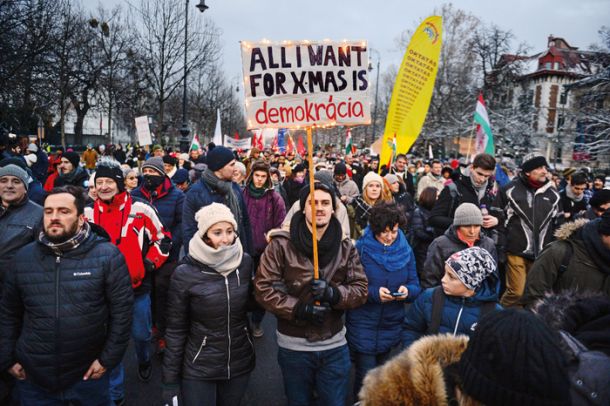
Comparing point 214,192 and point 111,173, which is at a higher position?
point 111,173

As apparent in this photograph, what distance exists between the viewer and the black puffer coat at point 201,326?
2680 millimetres

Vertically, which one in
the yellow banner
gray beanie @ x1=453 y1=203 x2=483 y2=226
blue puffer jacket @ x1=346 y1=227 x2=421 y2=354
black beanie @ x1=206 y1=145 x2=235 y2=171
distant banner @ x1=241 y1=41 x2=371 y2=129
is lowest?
blue puffer jacket @ x1=346 y1=227 x2=421 y2=354

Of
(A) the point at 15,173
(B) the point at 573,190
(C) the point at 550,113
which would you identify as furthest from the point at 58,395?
(C) the point at 550,113

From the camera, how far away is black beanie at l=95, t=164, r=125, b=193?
3586 millimetres

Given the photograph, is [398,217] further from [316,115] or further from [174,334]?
[174,334]

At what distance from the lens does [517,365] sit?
1.19 m

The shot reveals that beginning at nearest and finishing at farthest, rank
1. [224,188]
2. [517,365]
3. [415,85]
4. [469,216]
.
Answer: [517,365]
[469,216]
[224,188]
[415,85]

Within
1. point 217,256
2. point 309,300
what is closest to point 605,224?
point 309,300

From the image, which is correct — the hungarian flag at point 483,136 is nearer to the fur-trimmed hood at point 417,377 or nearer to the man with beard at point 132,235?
the man with beard at point 132,235

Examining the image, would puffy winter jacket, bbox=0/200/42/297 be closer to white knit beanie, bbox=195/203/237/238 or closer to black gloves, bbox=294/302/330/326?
white knit beanie, bbox=195/203/237/238

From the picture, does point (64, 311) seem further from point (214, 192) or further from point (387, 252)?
point (387, 252)

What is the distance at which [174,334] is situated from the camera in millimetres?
2684

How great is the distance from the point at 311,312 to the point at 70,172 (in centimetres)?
498

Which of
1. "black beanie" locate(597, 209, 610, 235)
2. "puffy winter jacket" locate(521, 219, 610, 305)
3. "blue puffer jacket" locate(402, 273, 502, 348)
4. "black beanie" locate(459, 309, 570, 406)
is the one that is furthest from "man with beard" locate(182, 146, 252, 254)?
"black beanie" locate(459, 309, 570, 406)
